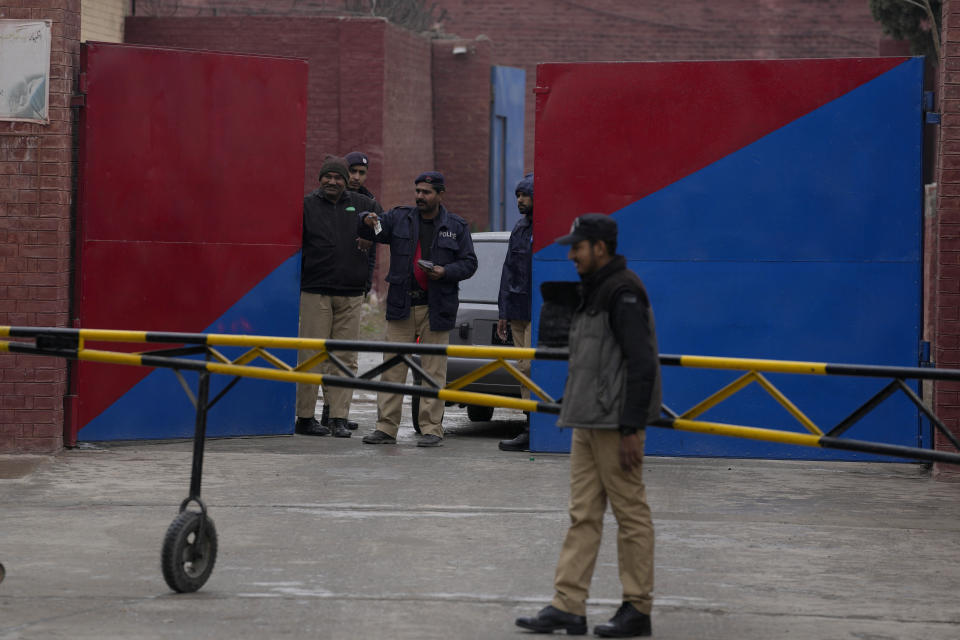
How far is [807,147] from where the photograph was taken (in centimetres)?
1042

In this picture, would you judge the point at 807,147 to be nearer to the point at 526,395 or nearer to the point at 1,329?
the point at 526,395

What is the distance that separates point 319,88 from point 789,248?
14.0m

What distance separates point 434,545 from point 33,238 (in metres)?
4.48

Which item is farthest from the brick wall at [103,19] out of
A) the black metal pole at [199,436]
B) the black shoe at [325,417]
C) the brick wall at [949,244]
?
the black metal pole at [199,436]

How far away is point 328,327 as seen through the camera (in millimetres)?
11836

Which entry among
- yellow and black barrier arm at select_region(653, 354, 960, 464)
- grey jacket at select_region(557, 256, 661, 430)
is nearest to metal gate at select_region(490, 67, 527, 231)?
yellow and black barrier arm at select_region(653, 354, 960, 464)

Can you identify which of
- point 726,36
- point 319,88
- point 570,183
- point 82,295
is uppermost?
point 726,36

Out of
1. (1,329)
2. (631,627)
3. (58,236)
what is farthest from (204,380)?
(58,236)

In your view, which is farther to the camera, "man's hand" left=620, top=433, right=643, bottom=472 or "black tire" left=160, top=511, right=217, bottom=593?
"black tire" left=160, top=511, right=217, bottom=593

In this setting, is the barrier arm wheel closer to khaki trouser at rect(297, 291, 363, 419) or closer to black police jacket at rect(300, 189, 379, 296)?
khaki trouser at rect(297, 291, 363, 419)

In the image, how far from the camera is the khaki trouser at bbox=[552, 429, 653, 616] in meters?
6.01

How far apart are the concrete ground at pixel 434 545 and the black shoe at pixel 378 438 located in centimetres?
12

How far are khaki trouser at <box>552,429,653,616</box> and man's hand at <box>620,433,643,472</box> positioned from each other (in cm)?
8

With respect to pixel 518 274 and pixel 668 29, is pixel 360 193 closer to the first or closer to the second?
pixel 518 274
